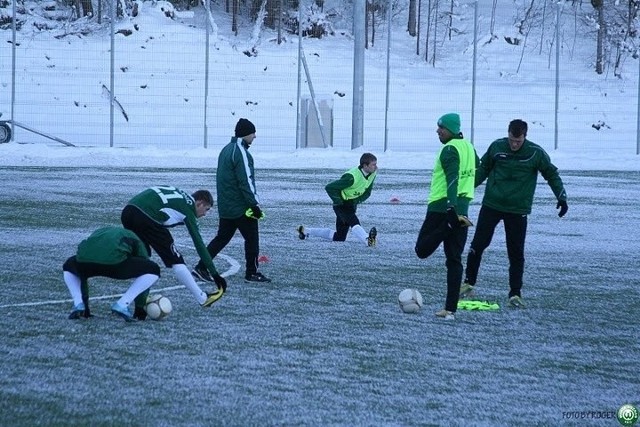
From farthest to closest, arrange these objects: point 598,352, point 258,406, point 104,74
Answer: point 104,74 < point 598,352 < point 258,406

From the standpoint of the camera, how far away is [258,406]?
718 cm

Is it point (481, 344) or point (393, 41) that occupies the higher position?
point (393, 41)

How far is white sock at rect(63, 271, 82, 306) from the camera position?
9.66m

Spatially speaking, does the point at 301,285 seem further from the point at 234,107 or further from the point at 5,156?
the point at 234,107

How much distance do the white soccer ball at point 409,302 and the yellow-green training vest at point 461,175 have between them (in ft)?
2.94

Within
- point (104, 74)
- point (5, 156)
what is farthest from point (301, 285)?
point (104, 74)

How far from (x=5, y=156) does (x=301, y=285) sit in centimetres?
2213

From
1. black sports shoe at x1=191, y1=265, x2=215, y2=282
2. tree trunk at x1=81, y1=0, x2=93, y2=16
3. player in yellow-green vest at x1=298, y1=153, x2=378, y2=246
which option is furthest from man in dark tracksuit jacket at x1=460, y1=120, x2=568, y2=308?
tree trunk at x1=81, y1=0, x2=93, y2=16

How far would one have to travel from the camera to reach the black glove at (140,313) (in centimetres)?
995

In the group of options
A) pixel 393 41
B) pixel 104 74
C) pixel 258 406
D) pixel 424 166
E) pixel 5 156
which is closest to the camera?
pixel 258 406

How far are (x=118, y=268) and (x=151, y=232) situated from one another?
822 millimetres

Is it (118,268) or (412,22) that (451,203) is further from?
(412,22)

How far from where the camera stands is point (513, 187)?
10.9m

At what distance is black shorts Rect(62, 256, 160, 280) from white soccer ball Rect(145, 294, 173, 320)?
1.27ft
